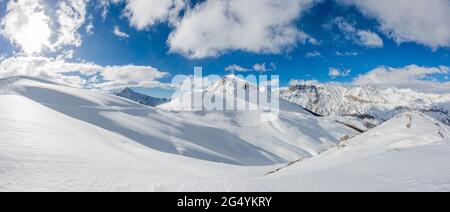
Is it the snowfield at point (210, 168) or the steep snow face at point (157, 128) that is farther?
the steep snow face at point (157, 128)

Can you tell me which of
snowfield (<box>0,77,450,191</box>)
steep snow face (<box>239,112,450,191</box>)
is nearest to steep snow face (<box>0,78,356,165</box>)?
snowfield (<box>0,77,450,191</box>)

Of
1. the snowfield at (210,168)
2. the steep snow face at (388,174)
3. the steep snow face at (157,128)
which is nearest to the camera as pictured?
the steep snow face at (388,174)

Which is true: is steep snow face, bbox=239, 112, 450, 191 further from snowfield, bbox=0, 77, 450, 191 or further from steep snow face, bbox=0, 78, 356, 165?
steep snow face, bbox=0, 78, 356, 165

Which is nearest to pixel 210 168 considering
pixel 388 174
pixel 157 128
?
pixel 388 174

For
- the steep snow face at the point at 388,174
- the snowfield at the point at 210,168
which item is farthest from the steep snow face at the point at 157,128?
the steep snow face at the point at 388,174

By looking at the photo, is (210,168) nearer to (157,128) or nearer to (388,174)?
(388,174)

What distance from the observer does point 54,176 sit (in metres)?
12.3

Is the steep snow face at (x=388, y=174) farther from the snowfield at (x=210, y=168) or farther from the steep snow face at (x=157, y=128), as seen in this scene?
the steep snow face at (x=157, y=128)

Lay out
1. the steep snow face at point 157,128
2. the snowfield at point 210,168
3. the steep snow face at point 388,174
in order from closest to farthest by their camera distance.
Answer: the steep snow face at point 388,174 → the snowfield at point 210,168 → the steep snow face at point 157,128

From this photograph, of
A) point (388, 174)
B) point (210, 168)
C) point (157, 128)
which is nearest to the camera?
point (388, 174)
